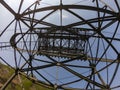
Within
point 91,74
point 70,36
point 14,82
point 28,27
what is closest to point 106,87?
point 91,74

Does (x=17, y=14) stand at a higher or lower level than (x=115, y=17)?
lower

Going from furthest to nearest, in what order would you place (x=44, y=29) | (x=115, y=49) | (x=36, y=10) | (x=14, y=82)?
1. (x=14, y=82)
2. (x=44, y=29)
3. (x=115, y=49)
4. (x=36, y=10)

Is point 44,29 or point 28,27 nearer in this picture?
point 28,27

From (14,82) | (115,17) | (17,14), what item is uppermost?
(14,82)

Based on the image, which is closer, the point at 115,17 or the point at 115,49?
the point at 115,17

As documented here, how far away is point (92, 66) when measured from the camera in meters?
38.6

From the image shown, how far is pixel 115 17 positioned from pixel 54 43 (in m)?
10.6

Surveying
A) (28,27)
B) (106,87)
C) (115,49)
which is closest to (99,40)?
(115,49)

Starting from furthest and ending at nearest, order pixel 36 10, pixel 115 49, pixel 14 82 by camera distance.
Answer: pixel 14 82
pixel 115 49
pixel 36 10

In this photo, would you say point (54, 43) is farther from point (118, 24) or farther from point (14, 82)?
point (14, 82)

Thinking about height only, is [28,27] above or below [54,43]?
below

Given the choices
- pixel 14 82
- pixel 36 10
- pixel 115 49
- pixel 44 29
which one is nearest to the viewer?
pixel 36 10

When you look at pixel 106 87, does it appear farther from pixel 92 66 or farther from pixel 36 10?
pixel 36 10

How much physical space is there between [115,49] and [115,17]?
14.0ft
